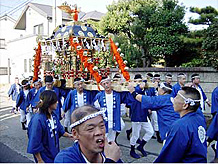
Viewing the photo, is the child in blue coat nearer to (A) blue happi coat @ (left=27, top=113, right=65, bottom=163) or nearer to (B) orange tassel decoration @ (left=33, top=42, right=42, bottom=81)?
(A) blue happi coat @ (left=27, top=113, right=65, bottom=163)

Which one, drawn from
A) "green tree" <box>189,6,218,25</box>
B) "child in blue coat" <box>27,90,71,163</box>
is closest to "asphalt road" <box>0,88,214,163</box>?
"child in blue coat" <box>27,90,71,163</box>

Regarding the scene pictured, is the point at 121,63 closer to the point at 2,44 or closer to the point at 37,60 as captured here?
the point at 37,60

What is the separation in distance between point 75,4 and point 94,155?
19.3 feet

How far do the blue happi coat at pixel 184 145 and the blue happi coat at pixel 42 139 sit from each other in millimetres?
1348

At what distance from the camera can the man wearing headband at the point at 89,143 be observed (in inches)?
69.8

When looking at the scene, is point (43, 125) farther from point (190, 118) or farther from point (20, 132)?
point (20, 132)

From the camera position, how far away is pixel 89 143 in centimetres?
178

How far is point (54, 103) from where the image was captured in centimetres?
315

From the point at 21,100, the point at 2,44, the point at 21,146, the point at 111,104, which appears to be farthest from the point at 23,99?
the point at 2,44

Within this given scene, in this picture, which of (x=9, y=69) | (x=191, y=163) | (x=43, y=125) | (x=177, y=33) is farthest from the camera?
(x=9, y=69)

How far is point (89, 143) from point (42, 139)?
1.40 meters

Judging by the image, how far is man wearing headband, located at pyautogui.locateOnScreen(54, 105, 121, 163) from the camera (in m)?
1.77

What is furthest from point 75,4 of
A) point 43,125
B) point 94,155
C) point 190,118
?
point 94,155

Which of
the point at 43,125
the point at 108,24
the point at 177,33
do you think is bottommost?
the point at 43,125
